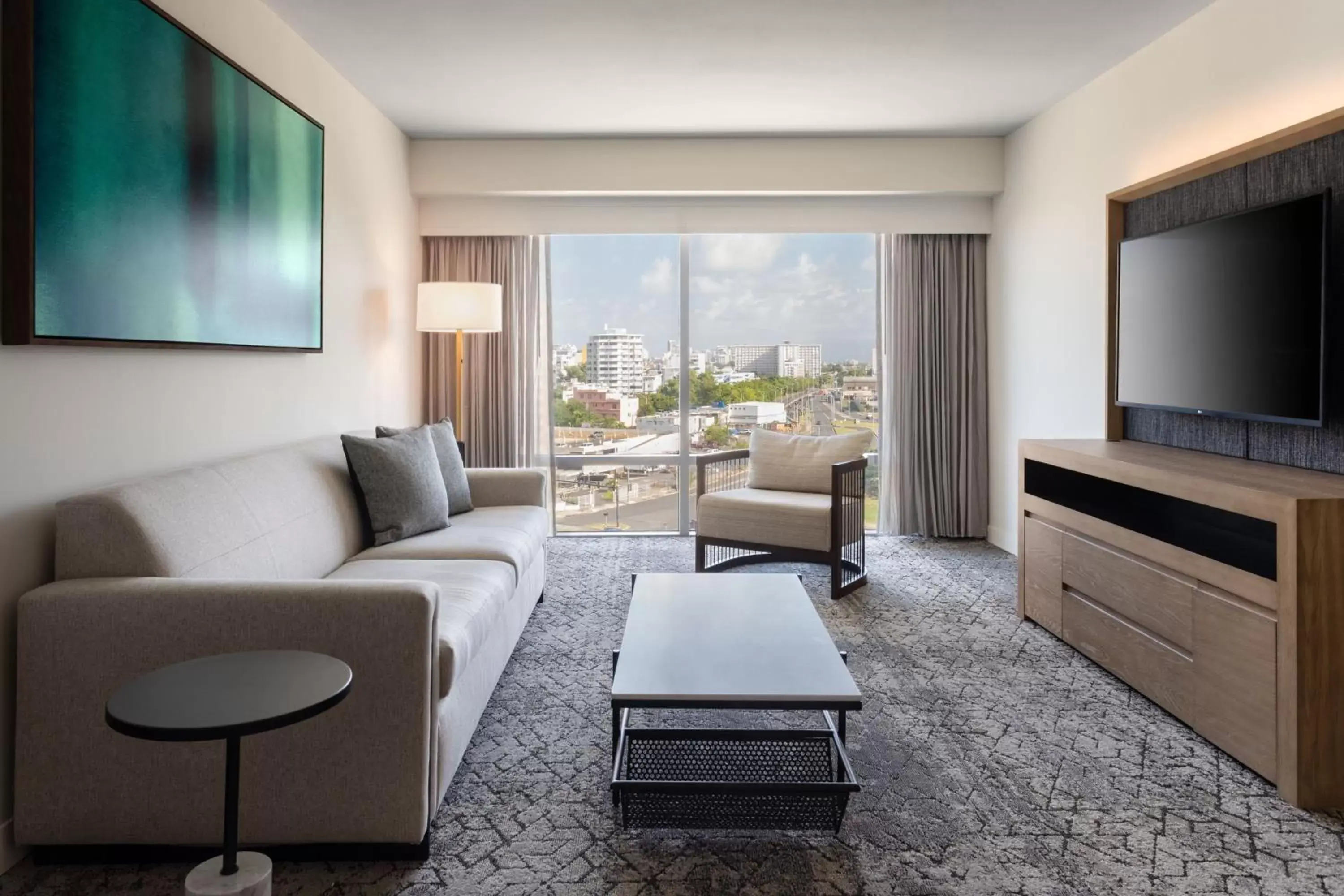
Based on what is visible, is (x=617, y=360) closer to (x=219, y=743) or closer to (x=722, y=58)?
(x=722, y=58)

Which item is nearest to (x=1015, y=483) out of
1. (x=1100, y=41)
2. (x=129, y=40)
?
(x=1100, y=41)

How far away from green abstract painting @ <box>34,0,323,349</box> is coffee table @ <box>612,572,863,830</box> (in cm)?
167

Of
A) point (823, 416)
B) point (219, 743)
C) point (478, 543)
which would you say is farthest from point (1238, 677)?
point (823, 416)

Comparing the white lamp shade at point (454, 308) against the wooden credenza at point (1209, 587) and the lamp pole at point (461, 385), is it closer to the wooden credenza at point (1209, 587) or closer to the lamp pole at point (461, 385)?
the lamp pole at point (461, 385)

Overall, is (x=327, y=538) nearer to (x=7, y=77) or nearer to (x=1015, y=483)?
(x=7, y=77)

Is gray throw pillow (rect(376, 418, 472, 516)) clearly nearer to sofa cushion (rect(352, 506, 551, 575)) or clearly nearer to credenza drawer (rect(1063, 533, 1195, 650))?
sofa cushion (rect(352, 506, 551, 575))

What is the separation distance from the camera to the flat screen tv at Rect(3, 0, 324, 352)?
203 centimetres

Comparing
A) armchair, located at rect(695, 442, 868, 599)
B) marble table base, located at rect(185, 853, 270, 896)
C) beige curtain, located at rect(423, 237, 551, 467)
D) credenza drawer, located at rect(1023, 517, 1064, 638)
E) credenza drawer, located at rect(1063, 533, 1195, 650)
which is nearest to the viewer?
marble table base, located at rect(185, 853, 270, 896)

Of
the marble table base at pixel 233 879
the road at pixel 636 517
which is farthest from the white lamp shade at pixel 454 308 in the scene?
the marble table base at pixel 233 879

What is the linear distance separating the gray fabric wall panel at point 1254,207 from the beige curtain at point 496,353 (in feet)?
11.6

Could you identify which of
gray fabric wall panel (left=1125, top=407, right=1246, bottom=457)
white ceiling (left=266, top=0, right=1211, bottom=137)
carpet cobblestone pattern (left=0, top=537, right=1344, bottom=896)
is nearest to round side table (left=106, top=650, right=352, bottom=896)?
carpet cobblestone pattern (left=0, top=537, right=1344, bottom=896)

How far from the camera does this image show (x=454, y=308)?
4.90m

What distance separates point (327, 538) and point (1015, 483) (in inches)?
158

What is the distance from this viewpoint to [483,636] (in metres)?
2.54
